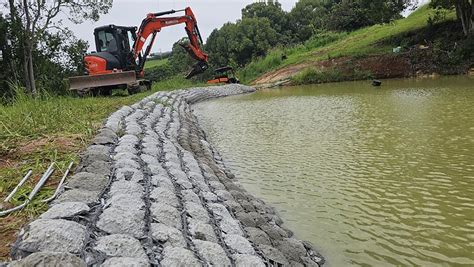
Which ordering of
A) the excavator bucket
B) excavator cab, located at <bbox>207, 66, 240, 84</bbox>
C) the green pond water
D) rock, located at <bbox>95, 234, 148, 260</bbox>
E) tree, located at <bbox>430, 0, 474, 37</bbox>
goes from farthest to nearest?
excavator cab, located at <bbox>207, 66, 240, 84</bbox> → tree, located at <bbox>430, 0, 474, 37</bbox> → the excavator bucket → the green pond water → rock, located at <bbox>95, 234, 148, 260</bbox>

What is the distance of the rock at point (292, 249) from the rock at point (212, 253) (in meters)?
0.78

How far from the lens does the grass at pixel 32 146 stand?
Result: 8.35 feet

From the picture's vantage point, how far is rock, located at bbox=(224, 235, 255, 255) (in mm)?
2793

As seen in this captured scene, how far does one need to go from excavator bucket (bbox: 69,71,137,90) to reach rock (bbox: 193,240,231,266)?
1256 cm

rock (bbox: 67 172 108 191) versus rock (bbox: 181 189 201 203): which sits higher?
rock (bbox: 67 172 108 191)

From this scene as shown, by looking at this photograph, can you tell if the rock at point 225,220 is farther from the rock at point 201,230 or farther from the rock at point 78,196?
the rock at point 78,196

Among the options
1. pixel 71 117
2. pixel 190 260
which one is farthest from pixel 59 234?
pixel 71 117

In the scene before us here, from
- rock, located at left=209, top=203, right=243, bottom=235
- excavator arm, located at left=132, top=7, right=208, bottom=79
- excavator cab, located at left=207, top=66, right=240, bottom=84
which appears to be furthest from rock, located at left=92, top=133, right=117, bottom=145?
excavator cab, located at left=207, top=66, right=240, bottom=84

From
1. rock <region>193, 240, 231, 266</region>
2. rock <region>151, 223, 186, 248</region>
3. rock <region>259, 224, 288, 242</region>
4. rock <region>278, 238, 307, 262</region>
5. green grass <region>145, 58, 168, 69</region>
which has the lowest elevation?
rock <region>278, 238, 307, 262</region>

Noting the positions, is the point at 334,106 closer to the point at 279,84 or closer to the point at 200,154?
the point at 200,154

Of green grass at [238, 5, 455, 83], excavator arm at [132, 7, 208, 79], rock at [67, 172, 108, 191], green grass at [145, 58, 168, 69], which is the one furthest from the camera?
green grass at [145, 58, 168, 69]

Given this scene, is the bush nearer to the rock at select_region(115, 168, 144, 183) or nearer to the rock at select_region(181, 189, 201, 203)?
the rock at select_region(181, 189, 201, 203)

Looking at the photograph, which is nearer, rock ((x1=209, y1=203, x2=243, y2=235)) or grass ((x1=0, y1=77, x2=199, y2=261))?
grass ((x1=0, y1=77, x2=199, y2=261))

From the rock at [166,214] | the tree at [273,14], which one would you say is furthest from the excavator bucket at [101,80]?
the tree at [273,14]
